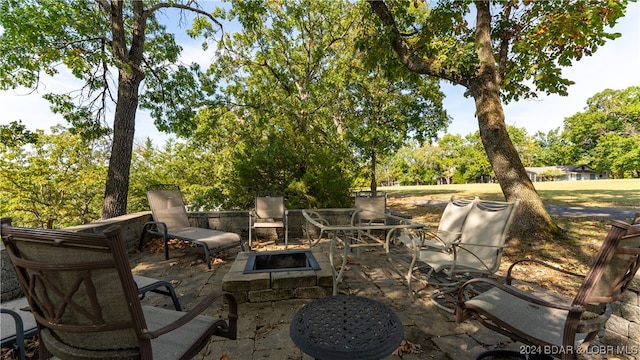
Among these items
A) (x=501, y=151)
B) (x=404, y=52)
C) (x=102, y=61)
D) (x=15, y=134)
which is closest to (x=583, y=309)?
(x=501, y=151)

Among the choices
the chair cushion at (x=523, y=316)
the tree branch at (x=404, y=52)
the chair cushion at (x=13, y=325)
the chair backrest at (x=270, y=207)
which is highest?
the tree branch at (x=404, y=52)

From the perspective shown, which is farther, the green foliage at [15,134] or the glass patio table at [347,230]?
the green foliage at [15,134]

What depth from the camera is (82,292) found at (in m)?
→ 1.26

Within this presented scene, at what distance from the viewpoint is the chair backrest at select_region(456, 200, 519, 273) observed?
3.11 metres

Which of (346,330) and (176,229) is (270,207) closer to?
(176,229)

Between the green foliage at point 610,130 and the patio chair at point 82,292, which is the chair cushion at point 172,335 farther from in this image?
the green foliage at point 610,130

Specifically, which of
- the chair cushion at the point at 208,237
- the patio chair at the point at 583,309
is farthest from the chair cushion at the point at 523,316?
the chair cushion at the point at 208,237

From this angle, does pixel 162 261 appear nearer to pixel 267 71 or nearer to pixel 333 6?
pixel 267 71

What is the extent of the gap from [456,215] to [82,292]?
4.23 metres

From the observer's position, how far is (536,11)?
19.6ft

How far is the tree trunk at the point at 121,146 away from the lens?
6.04 m

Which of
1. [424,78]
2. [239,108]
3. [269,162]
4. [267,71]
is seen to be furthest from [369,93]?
[269,162]

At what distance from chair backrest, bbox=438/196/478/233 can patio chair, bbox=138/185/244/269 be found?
3564mm

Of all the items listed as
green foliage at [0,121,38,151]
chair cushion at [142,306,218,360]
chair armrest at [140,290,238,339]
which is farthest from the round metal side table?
green foliage at [0,121,38,151]
